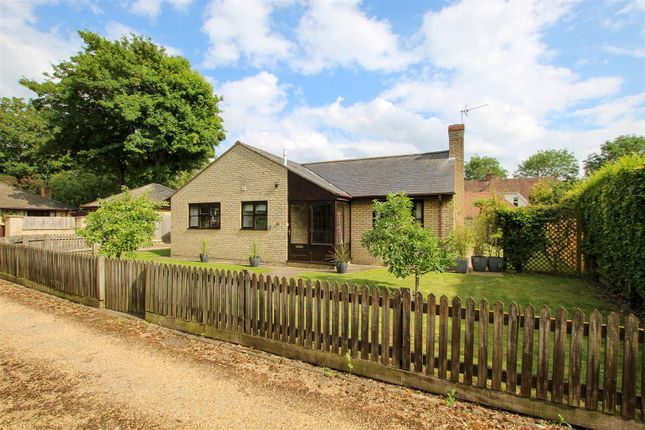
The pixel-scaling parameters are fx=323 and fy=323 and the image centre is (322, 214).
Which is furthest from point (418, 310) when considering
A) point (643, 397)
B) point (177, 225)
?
point (177, 225)

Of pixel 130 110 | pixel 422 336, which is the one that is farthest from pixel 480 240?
pixel 130 110

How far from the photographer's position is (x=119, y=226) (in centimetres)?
928

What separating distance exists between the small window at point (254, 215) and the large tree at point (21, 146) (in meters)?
40.7

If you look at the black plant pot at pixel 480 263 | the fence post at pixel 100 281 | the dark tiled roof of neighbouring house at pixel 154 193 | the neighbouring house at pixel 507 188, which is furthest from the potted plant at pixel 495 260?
Result: the neighbouring house at pixel 507 188

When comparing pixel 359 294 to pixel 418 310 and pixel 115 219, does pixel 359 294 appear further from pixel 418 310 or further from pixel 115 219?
pixel 115 219

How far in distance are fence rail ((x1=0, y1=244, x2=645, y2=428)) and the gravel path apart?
0.25 m

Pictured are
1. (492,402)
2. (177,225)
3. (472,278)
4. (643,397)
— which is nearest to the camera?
(643,397)

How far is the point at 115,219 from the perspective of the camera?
934 cm

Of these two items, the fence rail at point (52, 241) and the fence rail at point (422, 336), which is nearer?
the fence rail at point (422, 336)

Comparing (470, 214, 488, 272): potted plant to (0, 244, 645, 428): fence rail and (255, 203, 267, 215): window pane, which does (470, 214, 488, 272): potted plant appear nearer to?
(0, 244, 645, 428): fence rail

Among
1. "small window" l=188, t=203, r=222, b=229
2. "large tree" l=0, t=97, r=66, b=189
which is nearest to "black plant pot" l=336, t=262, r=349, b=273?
"small window" l=188, t=203, r=222, b=229

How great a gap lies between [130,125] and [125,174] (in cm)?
756

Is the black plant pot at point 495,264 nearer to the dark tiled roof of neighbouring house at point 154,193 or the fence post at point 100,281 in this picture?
the fence post at point 100,281

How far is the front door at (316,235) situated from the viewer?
14.8m
